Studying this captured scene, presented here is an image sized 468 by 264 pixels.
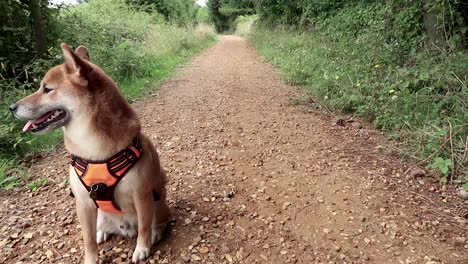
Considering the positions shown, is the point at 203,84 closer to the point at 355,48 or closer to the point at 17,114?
the point at 355,48

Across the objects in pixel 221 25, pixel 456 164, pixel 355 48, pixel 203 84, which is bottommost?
pixel 221 25

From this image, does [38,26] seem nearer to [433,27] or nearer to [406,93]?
[406,93]

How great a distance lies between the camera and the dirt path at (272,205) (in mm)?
2670

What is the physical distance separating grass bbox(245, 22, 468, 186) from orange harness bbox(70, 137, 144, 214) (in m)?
3.12

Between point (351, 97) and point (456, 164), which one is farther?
point (351, 97)

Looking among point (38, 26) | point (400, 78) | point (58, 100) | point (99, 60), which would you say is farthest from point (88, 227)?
point (99, 60)

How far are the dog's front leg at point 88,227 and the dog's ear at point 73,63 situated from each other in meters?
0.90

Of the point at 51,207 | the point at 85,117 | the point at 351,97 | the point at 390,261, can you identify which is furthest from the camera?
the point at 351,97

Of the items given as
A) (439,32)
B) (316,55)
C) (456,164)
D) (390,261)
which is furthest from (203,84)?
(390,261)

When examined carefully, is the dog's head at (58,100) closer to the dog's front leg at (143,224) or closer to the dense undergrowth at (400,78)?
the dog's front leg at (143,224)

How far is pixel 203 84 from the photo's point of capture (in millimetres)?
8266

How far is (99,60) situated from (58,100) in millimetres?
6028

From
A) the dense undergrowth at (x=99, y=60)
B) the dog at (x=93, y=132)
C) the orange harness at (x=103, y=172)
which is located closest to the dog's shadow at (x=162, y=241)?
the dog at (x=93, y=132)

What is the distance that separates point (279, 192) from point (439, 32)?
161 inches
